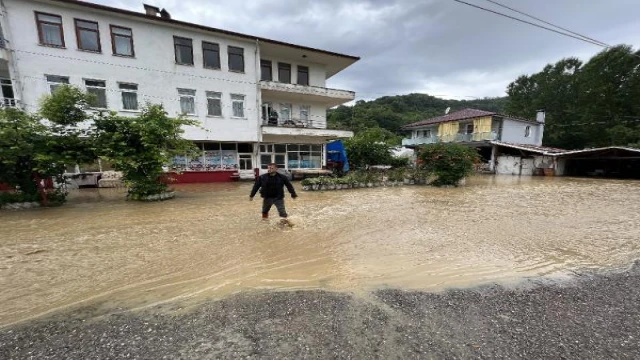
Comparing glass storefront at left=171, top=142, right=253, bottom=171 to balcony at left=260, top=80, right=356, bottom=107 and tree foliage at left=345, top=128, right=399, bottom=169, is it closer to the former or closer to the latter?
balcony at left=260, top=80, right=356, bottom=107

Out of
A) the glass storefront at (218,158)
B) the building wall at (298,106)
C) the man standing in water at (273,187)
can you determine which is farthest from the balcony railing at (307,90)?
the man standing in water at (273,187)

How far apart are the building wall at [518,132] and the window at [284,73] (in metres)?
25.8

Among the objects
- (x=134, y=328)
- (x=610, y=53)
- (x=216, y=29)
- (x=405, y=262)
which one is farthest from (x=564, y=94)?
(x=134, y=328)

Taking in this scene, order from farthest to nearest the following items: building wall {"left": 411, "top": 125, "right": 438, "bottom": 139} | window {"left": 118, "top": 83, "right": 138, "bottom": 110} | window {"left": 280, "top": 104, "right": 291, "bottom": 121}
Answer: building wall {"left": 411, "top": 125, "right": 438, "bottom": 139}, window {"left": 280, "top": 104, "right": 291, "bottom": 121}, window {"left": 118, "top": 83, "right": 138, "bottom": 110}

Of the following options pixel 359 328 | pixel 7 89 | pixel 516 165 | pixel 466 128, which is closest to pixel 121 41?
pixel 7 89

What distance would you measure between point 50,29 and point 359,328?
21.2 m

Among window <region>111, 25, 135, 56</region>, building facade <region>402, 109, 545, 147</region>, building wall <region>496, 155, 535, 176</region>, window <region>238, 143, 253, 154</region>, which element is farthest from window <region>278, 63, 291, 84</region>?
building wall <region>496, 155, 535, 176</region>

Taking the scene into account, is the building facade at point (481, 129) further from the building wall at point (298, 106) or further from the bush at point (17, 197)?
the bush at point (17, 197)

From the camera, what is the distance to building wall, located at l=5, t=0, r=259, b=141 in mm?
14055

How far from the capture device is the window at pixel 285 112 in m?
21.1

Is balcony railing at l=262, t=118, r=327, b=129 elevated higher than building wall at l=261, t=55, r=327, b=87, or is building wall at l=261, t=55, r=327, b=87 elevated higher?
building wall at l=261, t=55, r=327, b=87

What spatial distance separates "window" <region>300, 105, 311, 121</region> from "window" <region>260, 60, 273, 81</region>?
3.27 metres

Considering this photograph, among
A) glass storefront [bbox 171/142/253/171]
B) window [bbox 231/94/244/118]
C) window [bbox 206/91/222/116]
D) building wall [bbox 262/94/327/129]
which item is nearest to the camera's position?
window [bbox 206/91/222/116]

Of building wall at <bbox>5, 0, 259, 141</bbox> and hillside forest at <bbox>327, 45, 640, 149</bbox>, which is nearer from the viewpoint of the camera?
building wall at <bbox>5, 0, 259, 141</bbox>
